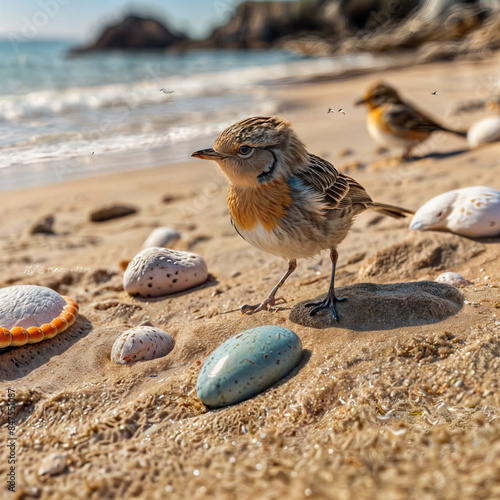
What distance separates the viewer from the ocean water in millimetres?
6984

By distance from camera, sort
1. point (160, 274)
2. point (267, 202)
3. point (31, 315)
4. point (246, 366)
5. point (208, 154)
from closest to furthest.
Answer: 1. point (246, 366)
2. point (208, 154)
3. point (267, 202)
4. point (31, 315)
5. point (160, 274)

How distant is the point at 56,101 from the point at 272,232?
1239 centimetres

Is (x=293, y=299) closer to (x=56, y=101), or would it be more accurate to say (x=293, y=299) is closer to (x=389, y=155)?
(x=389, y=155)

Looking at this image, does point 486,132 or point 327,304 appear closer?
point 327,304

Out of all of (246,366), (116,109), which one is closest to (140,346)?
(246,366)

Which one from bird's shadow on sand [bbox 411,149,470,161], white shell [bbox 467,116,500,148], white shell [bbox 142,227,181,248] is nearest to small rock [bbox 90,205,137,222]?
white shell [bbox 142,227,181,248]

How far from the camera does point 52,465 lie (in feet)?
7.49

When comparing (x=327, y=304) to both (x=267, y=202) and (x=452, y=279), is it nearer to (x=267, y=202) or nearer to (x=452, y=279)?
(x=267, y=202)

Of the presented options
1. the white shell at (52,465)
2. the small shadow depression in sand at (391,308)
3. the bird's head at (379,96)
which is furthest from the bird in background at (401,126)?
the white shell at (52,465)

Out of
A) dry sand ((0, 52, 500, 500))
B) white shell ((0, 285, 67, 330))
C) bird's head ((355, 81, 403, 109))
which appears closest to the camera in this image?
dry sand ((0, 52, 500, 500))

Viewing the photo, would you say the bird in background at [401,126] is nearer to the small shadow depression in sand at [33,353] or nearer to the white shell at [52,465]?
the small shadow depression in sand at [33,353]

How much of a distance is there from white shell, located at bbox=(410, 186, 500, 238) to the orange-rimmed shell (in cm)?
276

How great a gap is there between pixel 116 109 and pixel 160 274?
28.8 feet

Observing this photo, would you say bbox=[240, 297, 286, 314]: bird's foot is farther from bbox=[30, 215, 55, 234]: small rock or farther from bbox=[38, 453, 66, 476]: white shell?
bbox=[30, 215, 55, 234]: small rock
